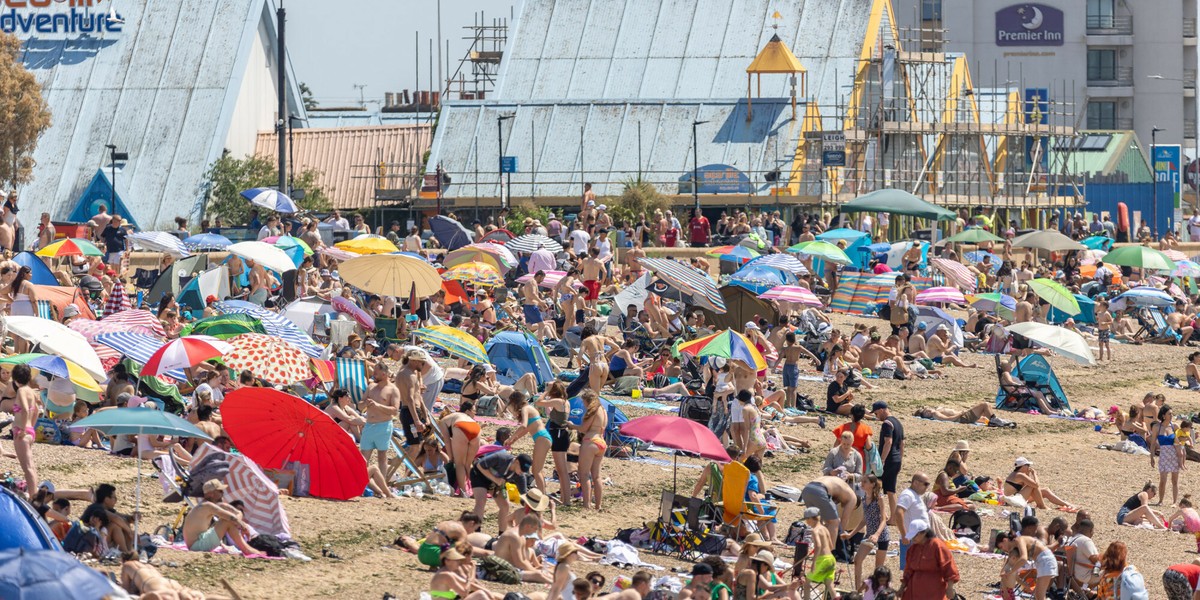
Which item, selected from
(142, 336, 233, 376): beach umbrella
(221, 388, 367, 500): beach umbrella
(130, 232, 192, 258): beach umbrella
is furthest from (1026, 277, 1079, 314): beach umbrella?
(221, 388, 367, 500): beach umbrella

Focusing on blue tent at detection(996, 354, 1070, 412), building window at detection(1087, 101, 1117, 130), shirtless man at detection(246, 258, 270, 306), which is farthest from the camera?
building window at detection(1087, 101, 1117, 130)

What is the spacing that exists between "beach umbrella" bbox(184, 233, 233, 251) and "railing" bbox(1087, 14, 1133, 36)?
63.8 meters

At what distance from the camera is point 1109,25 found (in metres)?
87.3

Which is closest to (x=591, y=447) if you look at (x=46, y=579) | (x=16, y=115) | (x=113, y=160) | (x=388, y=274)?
(x=388, y=274)

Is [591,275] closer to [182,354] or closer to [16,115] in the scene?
[182,354]

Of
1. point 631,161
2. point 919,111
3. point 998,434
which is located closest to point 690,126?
point 631,161

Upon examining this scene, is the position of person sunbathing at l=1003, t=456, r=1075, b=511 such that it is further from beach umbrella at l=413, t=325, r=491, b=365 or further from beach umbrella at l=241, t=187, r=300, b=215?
beach umbrella at l=241, t=187, r=300, b=215

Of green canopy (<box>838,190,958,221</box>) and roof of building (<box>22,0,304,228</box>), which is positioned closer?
green canopy (<box>838,190,958,221</box>)

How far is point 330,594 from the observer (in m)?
14.1

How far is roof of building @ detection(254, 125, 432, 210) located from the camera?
48.0m

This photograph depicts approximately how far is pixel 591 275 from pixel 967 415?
7084 mm

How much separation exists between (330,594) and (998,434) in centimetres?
1251

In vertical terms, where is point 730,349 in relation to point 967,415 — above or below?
above

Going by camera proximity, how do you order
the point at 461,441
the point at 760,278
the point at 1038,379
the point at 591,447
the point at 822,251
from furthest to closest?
the point at 822,251 < the point at 760,278 < the point at 1038,379 < the point at 591,447 < the point at 461,441
